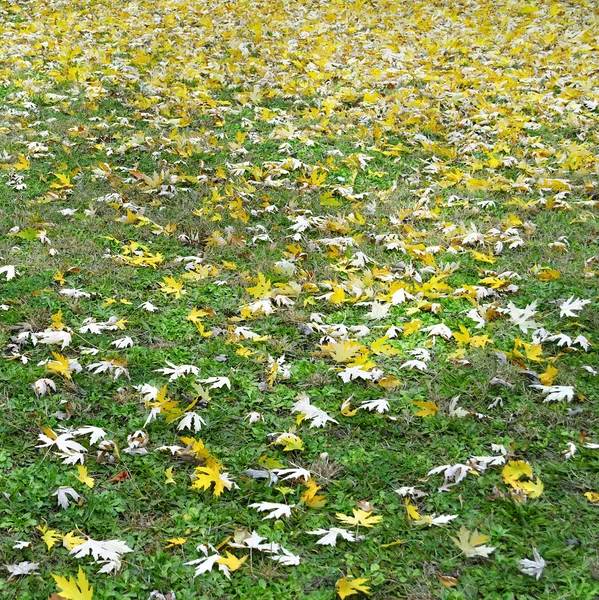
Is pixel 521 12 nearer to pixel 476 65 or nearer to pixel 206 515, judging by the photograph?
pixel 476 65

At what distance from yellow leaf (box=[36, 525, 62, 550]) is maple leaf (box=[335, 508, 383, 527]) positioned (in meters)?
1.20

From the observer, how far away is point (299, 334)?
12.5 ft

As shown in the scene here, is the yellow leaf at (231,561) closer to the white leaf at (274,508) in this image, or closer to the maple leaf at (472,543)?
the white leaf at (274,508)

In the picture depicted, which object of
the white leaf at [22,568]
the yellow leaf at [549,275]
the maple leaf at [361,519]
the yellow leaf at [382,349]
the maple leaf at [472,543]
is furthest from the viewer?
the yellow leaf at [549,275]

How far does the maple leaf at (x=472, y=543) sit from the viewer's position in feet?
8.16

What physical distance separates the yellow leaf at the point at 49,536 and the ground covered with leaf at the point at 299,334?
2 centimetres

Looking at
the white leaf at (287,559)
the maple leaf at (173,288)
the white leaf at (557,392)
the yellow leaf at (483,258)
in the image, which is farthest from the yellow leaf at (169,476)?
the yellow leaf at (483,258)

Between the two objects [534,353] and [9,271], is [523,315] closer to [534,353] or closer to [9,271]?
[534,353]

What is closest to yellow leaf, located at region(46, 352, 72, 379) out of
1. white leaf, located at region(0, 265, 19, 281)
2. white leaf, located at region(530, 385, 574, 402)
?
white leaf, located at region(0, 265, 19, 281)

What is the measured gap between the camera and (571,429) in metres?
3.07

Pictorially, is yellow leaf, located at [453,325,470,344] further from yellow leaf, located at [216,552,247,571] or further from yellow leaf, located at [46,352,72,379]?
yellow leaf, located at [46,352,72,379]

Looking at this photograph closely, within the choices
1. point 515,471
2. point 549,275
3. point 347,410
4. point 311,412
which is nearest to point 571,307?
point 549,275

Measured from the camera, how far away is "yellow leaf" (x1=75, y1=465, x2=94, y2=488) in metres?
2.78

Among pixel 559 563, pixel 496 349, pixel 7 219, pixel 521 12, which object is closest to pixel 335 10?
pixel 521 12
